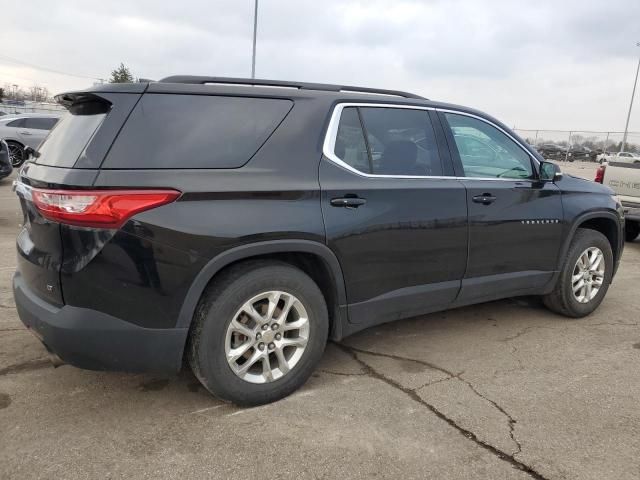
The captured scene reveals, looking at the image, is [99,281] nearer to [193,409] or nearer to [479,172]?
[193,409]

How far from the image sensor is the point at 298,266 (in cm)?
310

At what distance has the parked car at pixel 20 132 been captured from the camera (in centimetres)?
1487

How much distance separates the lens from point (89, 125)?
2689 millimetres

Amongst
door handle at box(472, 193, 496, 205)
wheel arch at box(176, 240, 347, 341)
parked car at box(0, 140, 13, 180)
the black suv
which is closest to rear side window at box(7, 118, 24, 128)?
parked car at box(0, 140, 13, 180)

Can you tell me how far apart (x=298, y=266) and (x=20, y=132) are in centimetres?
1488

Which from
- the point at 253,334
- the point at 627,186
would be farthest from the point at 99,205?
the point at 627,186

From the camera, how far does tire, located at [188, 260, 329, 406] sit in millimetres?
2732

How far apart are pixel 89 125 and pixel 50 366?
5.32 ft

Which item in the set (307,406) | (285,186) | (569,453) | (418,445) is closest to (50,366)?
(307,406)

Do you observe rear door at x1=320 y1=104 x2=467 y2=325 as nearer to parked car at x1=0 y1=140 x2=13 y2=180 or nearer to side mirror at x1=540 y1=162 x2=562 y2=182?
side mirror at x1=540 y1=162 x2=562 y2=182

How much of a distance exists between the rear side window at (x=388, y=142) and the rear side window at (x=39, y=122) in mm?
14402

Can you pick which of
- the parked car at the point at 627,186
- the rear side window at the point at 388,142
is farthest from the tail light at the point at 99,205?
the parked car at the point at 627,186

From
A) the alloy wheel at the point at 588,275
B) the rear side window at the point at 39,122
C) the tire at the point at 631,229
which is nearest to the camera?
the alloy wheel at the point at 588,275

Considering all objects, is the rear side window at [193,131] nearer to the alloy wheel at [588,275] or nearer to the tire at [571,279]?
the tire at [571,279]
